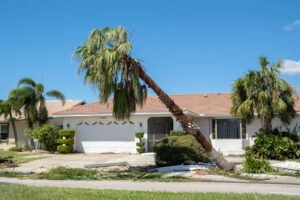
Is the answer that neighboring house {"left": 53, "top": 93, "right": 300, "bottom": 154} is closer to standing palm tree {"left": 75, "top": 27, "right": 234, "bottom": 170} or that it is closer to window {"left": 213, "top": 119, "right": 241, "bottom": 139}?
window {"left": 213, "top": 119, "right": 241, "bottom": 139}

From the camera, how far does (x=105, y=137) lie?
3052 cm

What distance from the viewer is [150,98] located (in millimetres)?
32875

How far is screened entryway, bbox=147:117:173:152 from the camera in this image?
29.2 metres

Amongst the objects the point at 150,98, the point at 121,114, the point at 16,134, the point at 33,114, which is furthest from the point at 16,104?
the point at 121,114

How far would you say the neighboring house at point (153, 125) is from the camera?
Answer: 2827 centimetres

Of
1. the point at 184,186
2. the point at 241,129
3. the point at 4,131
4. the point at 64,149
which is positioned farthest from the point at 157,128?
the point at 184,186

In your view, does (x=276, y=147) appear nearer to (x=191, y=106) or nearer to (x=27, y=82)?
(x=191, y=106)

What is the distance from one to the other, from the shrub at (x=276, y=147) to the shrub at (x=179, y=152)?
14.9 ft

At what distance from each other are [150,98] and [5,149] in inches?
497

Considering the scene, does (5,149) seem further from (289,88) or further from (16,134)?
(289,88)

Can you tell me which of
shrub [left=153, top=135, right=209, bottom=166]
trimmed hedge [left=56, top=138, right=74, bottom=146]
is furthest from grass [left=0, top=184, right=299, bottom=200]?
trimmed hedge [left=56, top=138, right=74, bottom=146]

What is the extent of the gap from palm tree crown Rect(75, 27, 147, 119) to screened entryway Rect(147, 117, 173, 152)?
11729 millimetres

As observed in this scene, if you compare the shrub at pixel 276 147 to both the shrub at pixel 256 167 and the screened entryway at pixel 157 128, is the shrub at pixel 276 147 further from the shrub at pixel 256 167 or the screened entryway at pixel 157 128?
the screened entryway at pixel 157 128

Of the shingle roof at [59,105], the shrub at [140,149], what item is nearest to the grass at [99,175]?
the shrub at [140,149]
